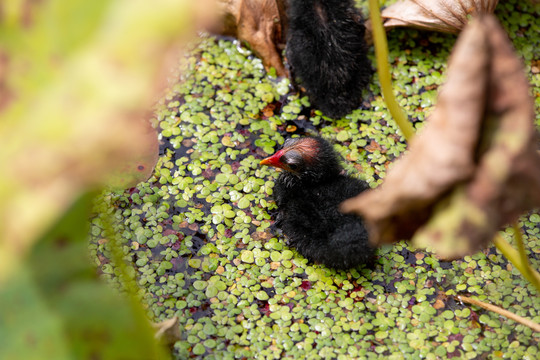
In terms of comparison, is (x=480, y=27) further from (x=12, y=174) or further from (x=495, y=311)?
(x=495, y=311)

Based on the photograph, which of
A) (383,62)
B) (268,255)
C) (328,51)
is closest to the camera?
(383,62)

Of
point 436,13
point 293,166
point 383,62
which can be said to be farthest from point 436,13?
point 383,62

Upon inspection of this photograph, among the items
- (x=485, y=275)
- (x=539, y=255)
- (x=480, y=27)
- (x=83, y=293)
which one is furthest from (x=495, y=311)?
(x=83, y=293)

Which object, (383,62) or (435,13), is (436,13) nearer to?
(435,13)

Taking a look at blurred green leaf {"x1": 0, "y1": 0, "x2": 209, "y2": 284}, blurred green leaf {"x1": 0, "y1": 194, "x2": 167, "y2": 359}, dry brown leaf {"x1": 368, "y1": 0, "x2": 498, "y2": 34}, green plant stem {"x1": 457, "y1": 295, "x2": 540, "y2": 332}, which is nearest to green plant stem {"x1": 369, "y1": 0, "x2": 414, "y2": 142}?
green plant stem {"x1": 457, "y1": 295, "x2": 540, "y2": 332}

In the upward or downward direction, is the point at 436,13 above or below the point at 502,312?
above

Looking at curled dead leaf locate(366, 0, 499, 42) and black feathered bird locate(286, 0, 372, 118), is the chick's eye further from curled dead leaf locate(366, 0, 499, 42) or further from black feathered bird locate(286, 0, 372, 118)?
curled dead leaf locate(366, 0, 499, 42)

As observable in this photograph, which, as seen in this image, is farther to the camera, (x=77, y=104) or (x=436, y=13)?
(x=436, y=13)
